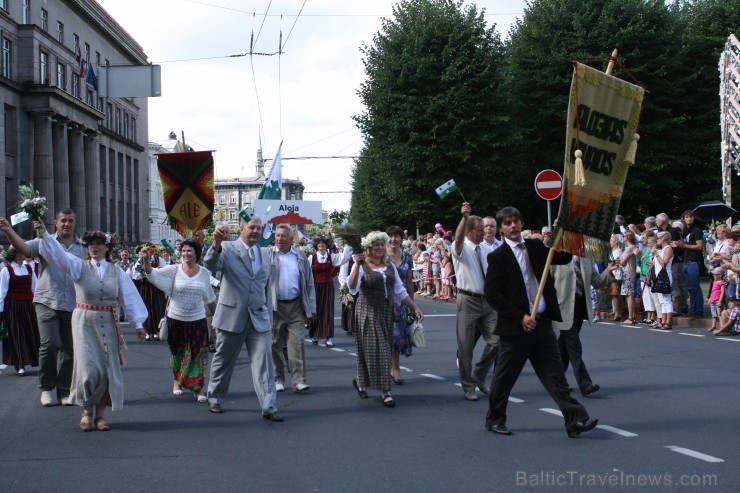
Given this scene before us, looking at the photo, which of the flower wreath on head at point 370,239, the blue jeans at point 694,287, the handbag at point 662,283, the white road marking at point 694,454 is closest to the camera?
the white road marking at point 694,454

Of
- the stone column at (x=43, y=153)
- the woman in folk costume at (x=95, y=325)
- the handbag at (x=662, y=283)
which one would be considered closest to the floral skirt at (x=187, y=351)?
the woman in folk costume at (x=95, y=325)

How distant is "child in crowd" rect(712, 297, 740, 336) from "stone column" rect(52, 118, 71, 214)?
41.9 metres

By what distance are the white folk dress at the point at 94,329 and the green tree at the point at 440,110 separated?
27353mm

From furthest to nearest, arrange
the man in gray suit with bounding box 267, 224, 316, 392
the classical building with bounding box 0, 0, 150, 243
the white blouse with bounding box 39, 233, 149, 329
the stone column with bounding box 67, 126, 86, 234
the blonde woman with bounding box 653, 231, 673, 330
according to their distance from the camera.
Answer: the stone column with bounding box 67, 126, 86, 234
the classical building with bounding box 0, 0, 150, 243
the blonde woman with bounding box 653, 231, 673, 330
the man in gray suit with bounding box 267, 224, 316, 392
the white blouse with bounding box 39, 233, 149, 329

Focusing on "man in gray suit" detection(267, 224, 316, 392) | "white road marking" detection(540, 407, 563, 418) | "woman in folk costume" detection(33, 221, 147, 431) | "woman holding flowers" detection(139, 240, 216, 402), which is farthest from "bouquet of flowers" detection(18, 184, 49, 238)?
"white road marking" detection(540, 407, 563, 418)

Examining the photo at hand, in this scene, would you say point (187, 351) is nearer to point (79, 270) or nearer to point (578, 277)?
point (79, 270)

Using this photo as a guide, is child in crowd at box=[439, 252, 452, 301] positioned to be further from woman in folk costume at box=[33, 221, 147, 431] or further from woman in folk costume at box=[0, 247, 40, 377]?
woman in folk costume at box=[33, 221, 147, 431]

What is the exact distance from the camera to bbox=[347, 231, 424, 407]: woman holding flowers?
29.1 feet

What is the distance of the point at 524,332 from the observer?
23.1ft

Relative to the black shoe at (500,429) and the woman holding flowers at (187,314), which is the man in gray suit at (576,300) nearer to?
the black shoe at (500,429)

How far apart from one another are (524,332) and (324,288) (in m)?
9.06

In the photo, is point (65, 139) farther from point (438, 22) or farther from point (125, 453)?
point (125, 453)

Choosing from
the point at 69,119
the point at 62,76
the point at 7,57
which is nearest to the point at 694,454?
the point at 7,57

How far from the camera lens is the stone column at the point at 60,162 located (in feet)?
163
